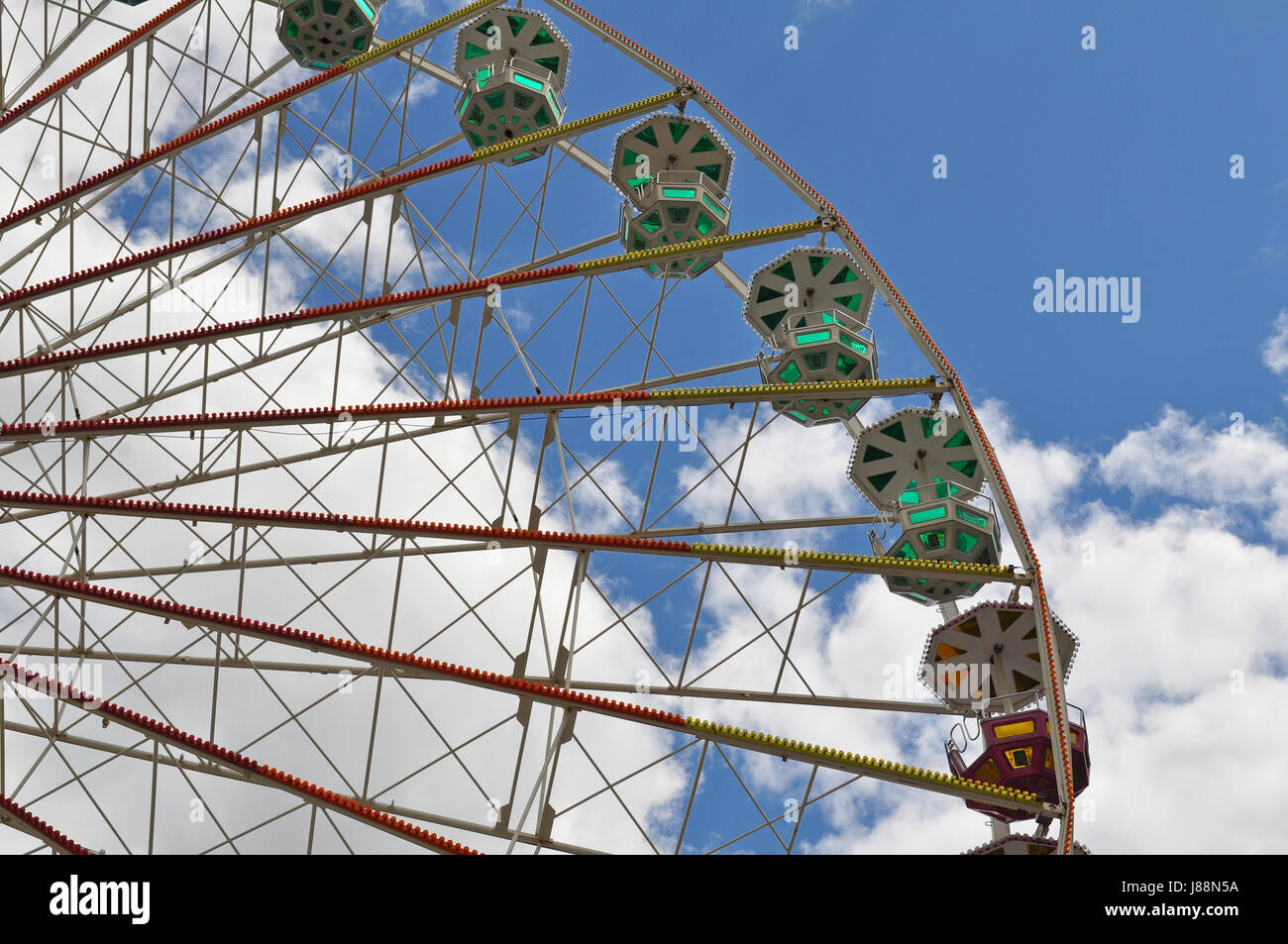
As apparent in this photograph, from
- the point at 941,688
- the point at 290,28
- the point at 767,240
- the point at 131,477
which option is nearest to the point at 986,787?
the point at 941,688

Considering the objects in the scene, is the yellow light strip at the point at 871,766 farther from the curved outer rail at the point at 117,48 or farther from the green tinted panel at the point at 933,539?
the curved outer rail at the point at 117,48

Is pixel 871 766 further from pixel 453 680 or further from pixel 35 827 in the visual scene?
pixel 35 827

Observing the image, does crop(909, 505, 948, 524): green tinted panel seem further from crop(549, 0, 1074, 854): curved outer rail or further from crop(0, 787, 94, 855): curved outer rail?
crop(0, 787, 94, 855): curved outer rail

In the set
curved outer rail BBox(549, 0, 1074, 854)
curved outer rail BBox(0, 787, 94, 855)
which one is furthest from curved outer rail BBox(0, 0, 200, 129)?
curved outer rail BBox(0, 787, 94, 855)

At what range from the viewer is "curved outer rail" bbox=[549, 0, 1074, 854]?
608 inches

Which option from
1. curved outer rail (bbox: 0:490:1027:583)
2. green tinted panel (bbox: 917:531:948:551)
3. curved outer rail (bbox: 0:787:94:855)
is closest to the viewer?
curved outer rail (bbox: 0:787:94:855)

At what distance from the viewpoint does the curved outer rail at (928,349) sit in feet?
50.6


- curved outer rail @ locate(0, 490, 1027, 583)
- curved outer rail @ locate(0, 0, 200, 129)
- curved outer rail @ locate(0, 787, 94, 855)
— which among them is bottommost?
curved outer rail @ locate(0, 787, 94, 855)

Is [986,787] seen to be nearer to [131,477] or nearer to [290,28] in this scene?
[131,477]

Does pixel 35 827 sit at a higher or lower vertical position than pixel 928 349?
lower

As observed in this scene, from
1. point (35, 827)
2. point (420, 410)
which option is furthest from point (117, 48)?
point (35, 827)

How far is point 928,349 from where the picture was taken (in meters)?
19.3

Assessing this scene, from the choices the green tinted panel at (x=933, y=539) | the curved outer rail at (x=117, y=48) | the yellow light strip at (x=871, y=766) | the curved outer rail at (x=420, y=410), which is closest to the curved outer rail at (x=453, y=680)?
the yellow light strip at (x=871, y=766)
